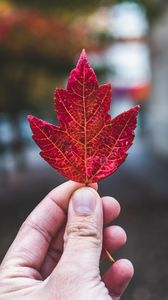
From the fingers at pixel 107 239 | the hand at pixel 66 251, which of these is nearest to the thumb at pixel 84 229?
the hand at pixel 66 251

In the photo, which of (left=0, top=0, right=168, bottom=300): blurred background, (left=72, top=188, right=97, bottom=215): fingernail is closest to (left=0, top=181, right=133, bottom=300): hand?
(left=72, top=188, right=97, bottom=215): fingernail

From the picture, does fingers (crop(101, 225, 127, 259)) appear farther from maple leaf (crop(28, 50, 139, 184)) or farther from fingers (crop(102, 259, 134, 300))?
maple leaf (crop(28, 50, 139, 184))

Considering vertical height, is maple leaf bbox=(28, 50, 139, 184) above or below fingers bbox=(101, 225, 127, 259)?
above

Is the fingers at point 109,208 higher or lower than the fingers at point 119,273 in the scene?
higher

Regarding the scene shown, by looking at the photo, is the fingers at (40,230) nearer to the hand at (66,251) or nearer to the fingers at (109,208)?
the hand at (66,251)

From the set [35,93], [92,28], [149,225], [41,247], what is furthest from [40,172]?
[41,247]

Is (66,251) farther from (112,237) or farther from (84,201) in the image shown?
(112,237)
